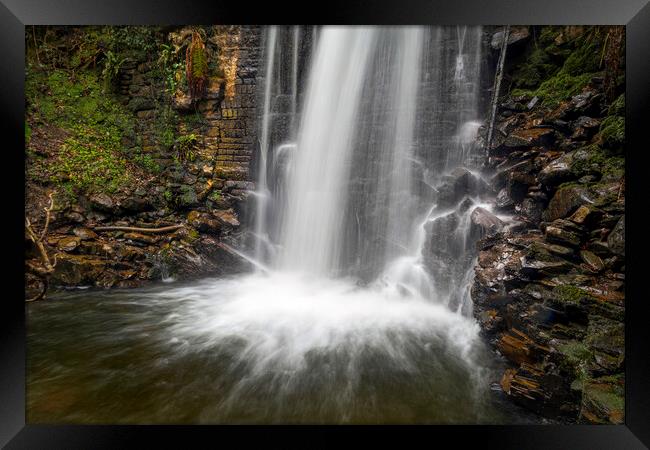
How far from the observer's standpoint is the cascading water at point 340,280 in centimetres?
195

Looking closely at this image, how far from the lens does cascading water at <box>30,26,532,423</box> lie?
1947 mm

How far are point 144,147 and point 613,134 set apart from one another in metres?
6.91

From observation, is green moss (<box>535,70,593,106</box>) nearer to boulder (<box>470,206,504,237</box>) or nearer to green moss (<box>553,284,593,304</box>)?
boulder (<box>470,206,504,237</box>)

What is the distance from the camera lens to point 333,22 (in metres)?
1.30

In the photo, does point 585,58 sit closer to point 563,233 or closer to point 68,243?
point 563,233

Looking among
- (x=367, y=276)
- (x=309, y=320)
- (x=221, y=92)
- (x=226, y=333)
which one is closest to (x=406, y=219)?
(x=367, y=276)

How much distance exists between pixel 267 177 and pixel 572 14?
4555 millimetres

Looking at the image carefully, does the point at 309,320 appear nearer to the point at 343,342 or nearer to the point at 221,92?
the point at 343,342

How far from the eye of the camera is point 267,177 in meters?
5.17

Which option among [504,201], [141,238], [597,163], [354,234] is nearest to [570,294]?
[597,163]

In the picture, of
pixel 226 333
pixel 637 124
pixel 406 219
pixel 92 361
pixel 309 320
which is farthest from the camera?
pixel 406 219

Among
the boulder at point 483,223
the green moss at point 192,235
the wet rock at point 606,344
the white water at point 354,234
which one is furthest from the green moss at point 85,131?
the wet rock at point 606,344

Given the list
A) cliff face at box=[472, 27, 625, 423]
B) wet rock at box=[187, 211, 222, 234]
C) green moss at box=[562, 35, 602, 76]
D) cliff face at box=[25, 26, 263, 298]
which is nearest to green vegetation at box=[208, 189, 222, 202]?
cliff face at box=[25, 26, 263, 298]

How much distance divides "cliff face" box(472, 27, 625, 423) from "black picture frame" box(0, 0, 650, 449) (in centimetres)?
39
